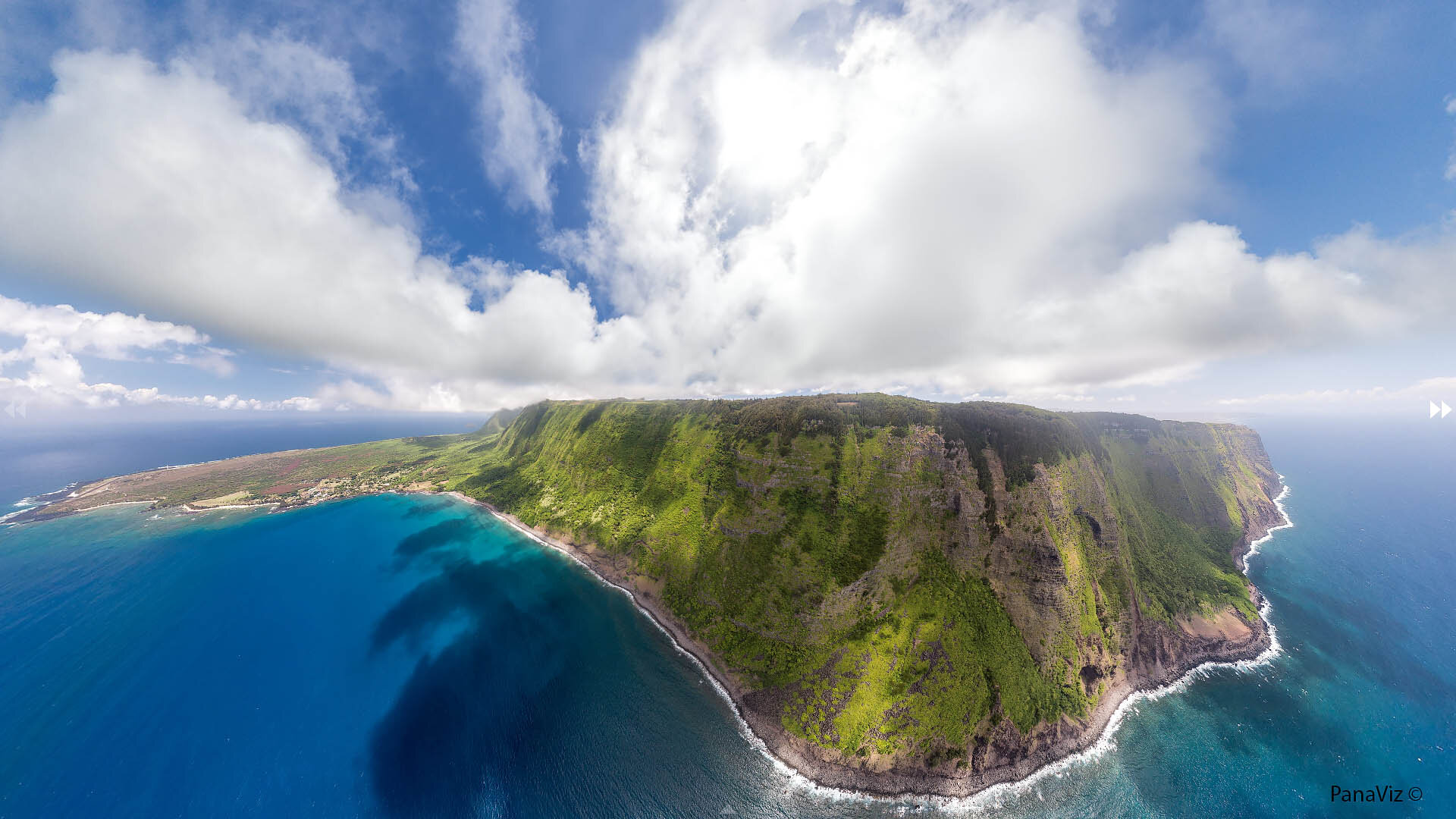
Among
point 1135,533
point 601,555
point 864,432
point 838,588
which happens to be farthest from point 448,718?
point 1135,533

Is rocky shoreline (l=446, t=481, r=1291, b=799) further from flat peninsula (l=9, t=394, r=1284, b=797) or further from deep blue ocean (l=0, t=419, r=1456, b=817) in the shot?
deep blue ocean (l=0, t=419, r=1456, b=817)

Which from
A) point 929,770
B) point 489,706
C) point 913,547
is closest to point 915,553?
point 913,547

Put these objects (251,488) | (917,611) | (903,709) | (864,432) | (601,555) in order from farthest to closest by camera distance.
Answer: (251,488) → (601,555) → (864,432) → (917,611) → (903,709)

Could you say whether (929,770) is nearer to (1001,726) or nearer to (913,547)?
(1001,726)

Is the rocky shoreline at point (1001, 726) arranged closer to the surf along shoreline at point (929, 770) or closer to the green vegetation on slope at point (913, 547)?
the surf along shoreline at point (929, 770)

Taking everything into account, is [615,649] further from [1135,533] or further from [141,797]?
[1135,533]

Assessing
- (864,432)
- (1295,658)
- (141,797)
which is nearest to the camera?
(141,797)
